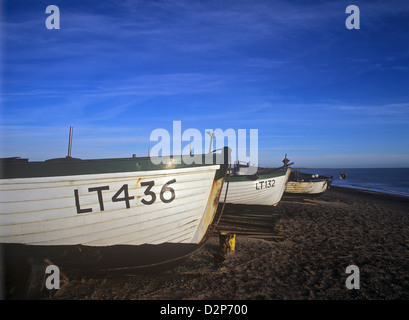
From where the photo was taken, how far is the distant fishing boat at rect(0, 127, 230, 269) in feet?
13.5

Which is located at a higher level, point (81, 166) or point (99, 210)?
point (81, 166)

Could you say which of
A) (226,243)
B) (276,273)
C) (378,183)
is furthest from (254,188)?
(378,183)

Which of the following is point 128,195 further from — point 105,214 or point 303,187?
point 303,187

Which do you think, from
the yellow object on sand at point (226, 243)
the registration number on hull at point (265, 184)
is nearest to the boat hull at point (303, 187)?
the registration number on hull at point (265, 184)

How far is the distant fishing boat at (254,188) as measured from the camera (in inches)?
482

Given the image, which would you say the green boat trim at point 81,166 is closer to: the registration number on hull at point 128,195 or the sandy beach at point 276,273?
the registration number on hull at point 128,195

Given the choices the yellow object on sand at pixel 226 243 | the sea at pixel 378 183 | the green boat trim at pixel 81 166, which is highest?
the green boat trim at pixel 81 166

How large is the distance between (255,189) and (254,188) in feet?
0.40

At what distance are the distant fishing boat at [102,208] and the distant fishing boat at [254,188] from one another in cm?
609

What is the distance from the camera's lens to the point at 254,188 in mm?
12695

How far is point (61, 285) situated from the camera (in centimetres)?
477

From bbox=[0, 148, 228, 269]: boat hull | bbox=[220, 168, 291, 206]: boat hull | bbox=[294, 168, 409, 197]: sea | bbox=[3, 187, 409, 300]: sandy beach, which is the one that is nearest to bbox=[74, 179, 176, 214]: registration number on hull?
bbox=[0, 148, 228, 269]: boat hull
